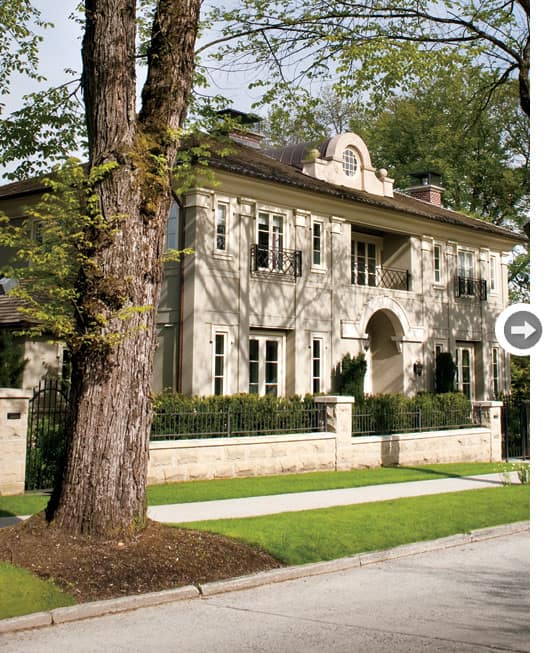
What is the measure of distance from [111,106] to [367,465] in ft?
42.8

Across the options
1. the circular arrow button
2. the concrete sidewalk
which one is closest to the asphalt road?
the concrete sidewalk

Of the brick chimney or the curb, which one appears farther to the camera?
the brick chimney

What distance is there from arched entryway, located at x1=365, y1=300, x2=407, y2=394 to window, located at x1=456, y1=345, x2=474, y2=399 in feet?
11.6

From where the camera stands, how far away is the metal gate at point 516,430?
25906 mm

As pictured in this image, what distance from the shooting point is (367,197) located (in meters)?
27.7

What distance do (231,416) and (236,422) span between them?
26cm

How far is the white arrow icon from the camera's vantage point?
1914 millimetres

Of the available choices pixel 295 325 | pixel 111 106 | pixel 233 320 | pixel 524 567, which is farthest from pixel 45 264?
pixel 295 325

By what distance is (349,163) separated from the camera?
1133 inches

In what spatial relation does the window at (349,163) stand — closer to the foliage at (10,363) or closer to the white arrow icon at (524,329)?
the foliage at (10,363)

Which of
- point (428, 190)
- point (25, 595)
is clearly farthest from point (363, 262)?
point (25, 595)

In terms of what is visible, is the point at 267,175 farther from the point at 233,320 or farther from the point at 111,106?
the point at 111,106

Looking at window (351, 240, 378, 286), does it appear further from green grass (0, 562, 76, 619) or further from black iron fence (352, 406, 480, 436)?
green grass (0, 562, 76, 619)

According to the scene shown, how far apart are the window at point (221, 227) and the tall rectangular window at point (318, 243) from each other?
3875mm
